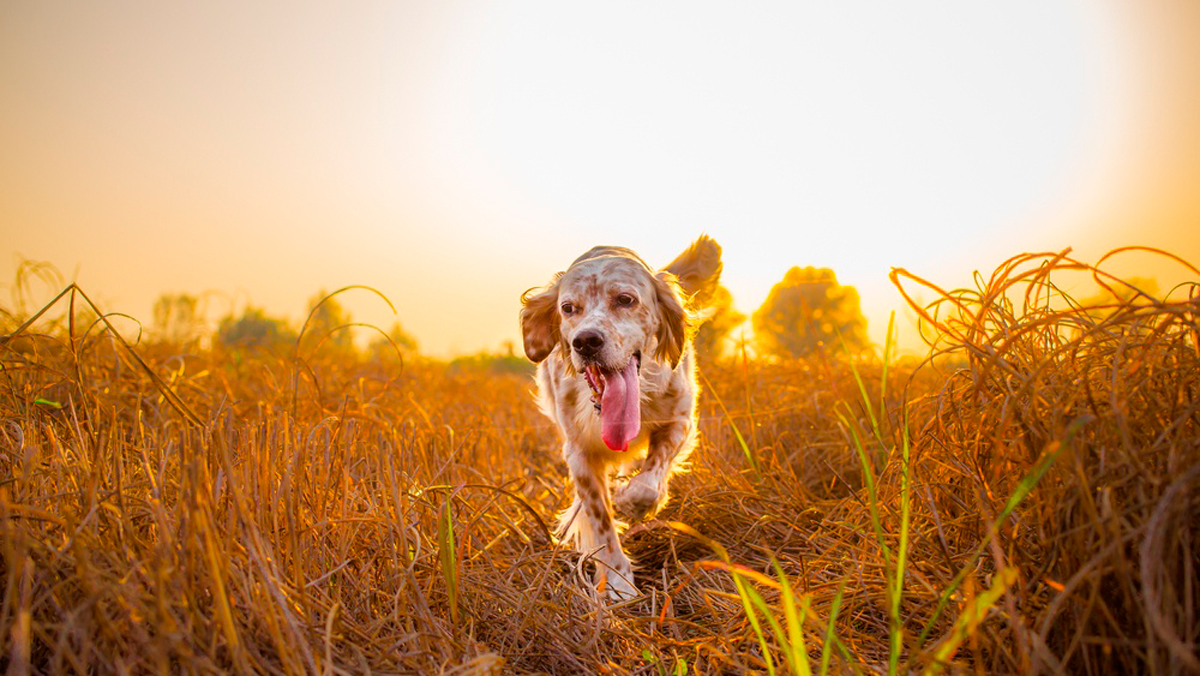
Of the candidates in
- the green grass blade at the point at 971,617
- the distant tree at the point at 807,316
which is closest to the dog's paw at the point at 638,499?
the green grass blade at the point at 971,617

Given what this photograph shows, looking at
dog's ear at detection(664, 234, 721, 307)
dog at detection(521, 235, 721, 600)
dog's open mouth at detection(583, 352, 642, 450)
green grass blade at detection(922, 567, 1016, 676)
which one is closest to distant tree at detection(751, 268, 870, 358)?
dog's ear at detection(664, 234, 721, 307)

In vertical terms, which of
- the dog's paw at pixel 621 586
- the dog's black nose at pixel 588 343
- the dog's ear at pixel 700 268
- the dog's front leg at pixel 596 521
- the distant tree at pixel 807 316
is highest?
the dog's ear at pixel 700 268

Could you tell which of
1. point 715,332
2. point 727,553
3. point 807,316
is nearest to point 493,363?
point 715,332

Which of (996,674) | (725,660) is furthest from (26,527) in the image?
(996,674)

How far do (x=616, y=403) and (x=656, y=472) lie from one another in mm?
383

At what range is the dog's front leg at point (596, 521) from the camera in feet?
9.70

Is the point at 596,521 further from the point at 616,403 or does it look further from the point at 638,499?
the point at 616,403

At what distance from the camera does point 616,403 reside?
322 cm

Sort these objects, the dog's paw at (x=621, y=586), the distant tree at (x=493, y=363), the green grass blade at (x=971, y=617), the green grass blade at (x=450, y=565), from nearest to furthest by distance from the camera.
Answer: the green grass blade at (x=971, y=617) → the green grass blade at (x=450, y=565) → the dog's paw at (x=621, y=586) → the distant tree at (x=493, y=363)

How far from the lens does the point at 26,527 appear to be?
4.84 feet

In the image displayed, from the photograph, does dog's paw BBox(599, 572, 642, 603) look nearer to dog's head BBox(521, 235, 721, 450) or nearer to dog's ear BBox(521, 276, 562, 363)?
dog's head BBox(521, 235, 721, 450)

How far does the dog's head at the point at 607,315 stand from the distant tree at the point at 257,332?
235 centimetres

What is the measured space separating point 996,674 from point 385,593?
53.4 inches

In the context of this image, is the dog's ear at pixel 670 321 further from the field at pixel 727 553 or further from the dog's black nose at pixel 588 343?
the field at pixel 727 553
